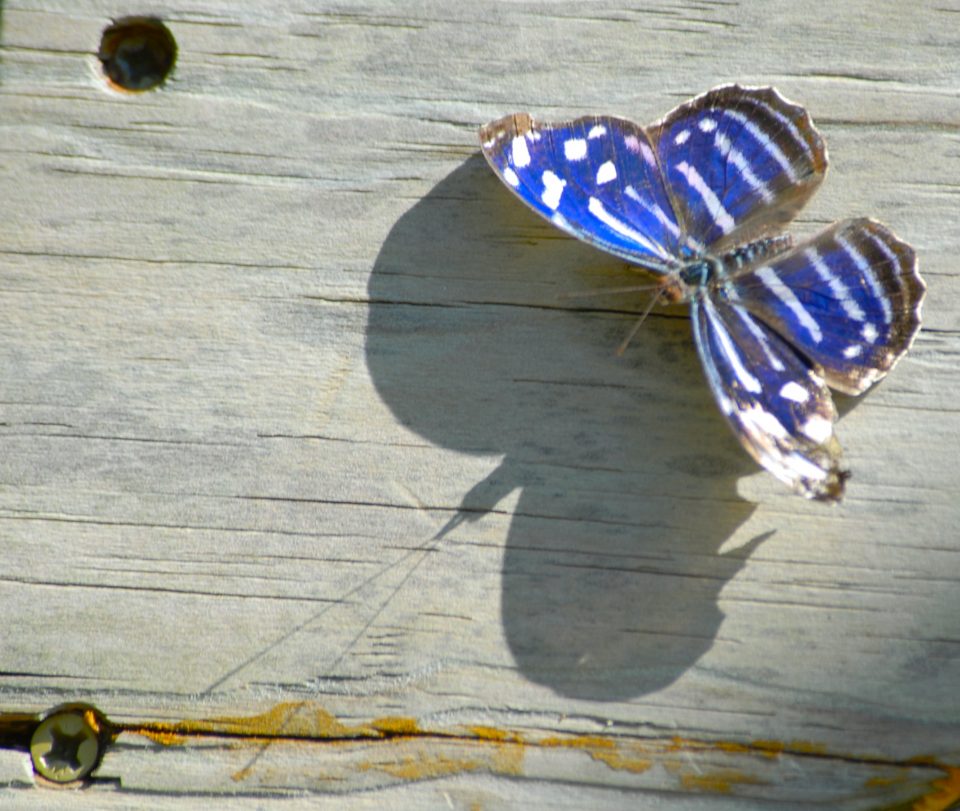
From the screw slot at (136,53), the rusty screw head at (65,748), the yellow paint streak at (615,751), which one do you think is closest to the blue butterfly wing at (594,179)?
the screw slot at (136,53)

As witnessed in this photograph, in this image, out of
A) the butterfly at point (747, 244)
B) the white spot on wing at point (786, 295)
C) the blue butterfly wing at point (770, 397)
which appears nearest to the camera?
the blue butterfly wing at point (770, 397)

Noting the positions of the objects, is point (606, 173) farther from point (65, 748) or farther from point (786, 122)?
point (65, 748)

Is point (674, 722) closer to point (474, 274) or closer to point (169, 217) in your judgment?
point (474, 274)

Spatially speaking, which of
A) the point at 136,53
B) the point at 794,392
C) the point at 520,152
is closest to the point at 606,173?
the point at 520,152

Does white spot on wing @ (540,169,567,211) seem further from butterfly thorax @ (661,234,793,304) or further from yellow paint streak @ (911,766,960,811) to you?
yellow paint streak @ (911,766,960,811)

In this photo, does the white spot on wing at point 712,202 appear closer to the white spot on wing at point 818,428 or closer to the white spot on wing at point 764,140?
the white spot on wing at point 764,140

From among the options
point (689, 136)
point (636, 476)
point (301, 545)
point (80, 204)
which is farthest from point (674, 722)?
point (80, 204)
